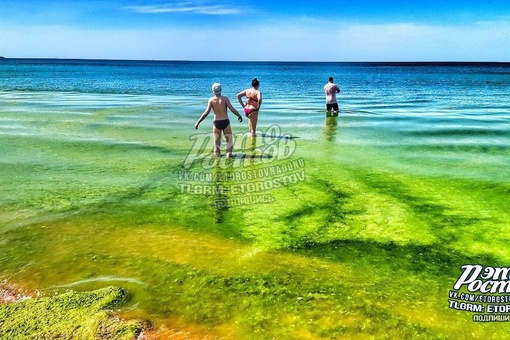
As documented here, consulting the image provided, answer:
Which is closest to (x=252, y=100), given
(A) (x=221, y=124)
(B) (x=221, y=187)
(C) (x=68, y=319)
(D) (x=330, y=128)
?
(A) (x=221, y=124)

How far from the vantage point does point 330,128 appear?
16.6 metres

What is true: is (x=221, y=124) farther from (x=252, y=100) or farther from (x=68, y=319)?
(x=68, y=319)

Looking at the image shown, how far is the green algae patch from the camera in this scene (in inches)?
152

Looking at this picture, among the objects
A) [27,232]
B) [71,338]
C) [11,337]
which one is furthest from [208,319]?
[27,232]

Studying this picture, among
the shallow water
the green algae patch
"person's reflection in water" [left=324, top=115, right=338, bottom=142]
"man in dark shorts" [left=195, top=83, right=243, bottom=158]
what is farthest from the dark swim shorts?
the green algae patch

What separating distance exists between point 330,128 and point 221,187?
917 centimetres

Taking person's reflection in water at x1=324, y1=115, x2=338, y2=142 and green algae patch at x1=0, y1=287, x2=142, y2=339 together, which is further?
person's reflection in water at x1=324, y1=115, x2=338, y2=142

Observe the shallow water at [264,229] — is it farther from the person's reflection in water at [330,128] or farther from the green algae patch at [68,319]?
the person's reflection in water at [330,128]

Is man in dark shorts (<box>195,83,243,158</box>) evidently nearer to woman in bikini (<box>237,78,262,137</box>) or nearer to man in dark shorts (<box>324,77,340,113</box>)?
woman in bikini (<box>237,78,262,137</box>)

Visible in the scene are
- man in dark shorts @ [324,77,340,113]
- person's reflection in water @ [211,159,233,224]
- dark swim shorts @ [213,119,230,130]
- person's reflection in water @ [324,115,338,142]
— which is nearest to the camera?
person's reflection in water @ [211,159,233,224]

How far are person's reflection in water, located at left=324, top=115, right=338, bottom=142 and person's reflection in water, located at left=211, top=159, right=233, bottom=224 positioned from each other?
16.9 ft

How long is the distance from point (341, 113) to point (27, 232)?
18.2 metres

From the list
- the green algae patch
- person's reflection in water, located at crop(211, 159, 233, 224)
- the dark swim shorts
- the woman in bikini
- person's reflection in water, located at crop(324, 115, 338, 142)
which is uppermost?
the woman in bikini

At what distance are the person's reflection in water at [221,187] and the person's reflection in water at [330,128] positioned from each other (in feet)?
16.9
